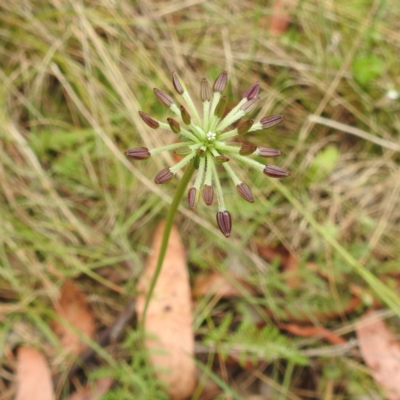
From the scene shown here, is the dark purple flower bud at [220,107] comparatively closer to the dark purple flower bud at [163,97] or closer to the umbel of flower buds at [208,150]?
the umbel of flower buds at [208,150]

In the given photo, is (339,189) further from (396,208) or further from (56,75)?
(56,75)

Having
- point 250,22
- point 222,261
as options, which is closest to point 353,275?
point 222,261

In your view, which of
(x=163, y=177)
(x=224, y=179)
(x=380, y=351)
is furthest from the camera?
(x=224, y=179)

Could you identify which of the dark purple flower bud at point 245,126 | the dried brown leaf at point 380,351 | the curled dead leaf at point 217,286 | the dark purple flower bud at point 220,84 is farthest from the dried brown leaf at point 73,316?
the dark purple flower bud at point 245,126

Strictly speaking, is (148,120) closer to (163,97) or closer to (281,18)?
(163,97)

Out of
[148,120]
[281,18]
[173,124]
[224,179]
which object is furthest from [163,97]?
[281,18]
